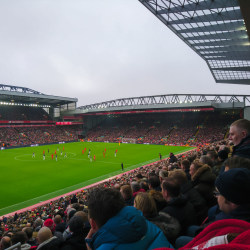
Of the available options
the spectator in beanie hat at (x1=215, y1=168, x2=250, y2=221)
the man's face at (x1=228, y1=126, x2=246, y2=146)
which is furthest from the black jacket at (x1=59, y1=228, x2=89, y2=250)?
the man's face at (x1=228, y1=126, x2=246, y2=146)

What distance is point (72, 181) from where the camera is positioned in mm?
20469

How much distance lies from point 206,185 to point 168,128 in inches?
2370

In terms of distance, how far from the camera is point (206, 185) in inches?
185

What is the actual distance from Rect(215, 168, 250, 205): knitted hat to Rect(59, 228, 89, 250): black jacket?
7.33ft

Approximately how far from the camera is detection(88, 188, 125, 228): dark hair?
2139 millimetres

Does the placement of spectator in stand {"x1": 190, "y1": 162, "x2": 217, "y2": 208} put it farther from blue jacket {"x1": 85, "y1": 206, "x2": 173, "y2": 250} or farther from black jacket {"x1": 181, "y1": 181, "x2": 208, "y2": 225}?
blue jacket {"x1": 85, "y1": 206, "x2": 173, "y2": 250}

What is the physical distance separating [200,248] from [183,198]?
2.42m

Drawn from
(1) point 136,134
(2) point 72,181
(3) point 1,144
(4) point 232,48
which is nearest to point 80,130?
(1) point 136,134

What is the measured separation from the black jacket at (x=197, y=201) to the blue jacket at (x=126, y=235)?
7.62ft

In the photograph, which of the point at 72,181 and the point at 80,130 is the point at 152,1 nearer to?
the point at 72,181

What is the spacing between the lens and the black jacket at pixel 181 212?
3438 mm

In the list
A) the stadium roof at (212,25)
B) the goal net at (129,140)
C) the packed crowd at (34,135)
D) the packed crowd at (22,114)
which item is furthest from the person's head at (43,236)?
the packed crowd at (22,114)

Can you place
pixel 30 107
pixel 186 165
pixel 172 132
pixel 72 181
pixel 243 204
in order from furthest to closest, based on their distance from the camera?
pixel 30 107
pixel 172 132
pixel 72 181
pixel 186 165
pixel 243 204

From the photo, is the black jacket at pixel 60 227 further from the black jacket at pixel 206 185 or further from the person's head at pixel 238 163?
the person's head at pixel 238 163
